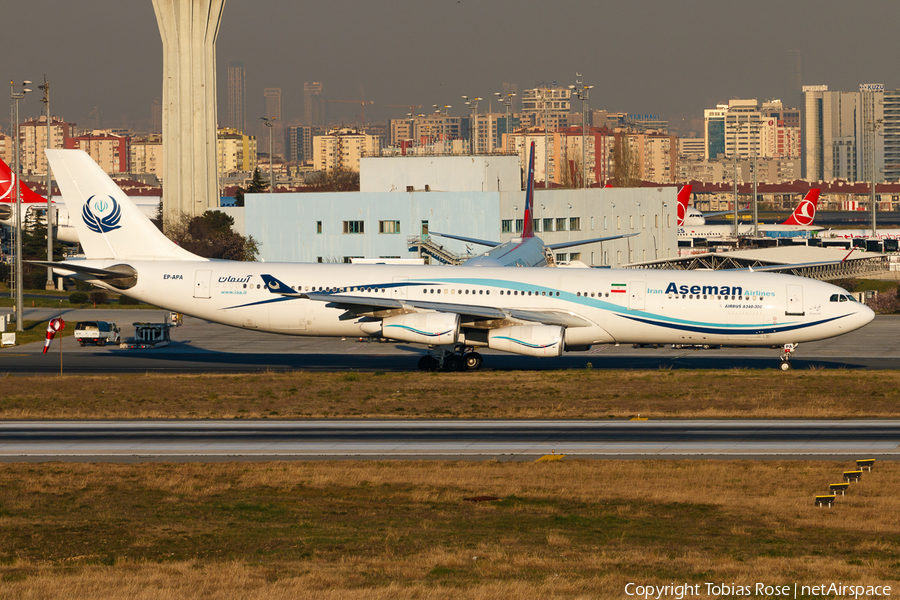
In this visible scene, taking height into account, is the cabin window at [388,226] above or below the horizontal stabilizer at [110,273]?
above

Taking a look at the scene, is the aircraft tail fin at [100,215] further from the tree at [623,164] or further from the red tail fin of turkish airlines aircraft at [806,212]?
the red tail fin of turkish airlines aircraft at [806,212]

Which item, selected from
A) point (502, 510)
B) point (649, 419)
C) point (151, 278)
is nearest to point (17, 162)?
point (151, 278)

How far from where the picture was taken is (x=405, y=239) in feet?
320

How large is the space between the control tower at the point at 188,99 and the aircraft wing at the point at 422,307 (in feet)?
266

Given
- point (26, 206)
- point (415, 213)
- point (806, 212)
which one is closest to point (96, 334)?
point (415, 213)

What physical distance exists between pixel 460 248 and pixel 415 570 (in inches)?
3251

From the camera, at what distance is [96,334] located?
60.7m

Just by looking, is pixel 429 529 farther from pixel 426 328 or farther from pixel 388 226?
pixel 388 226

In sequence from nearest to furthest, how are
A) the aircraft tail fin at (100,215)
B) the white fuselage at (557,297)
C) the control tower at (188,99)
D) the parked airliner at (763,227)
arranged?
the white fuselage at (557,297)
the aircraft tail fin at (100,215)
the control tower at (188,99)
the parked airliner at (763,227)

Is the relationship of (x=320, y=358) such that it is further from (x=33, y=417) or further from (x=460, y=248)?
(x=460, y=248)

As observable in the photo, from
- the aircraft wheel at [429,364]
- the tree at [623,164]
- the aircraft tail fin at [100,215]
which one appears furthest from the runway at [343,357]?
the tree at [623,164]

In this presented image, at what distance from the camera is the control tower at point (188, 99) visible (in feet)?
397

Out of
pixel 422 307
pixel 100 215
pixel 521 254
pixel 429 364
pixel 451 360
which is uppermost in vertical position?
pixel 100 215

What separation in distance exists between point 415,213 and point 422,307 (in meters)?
52.2
